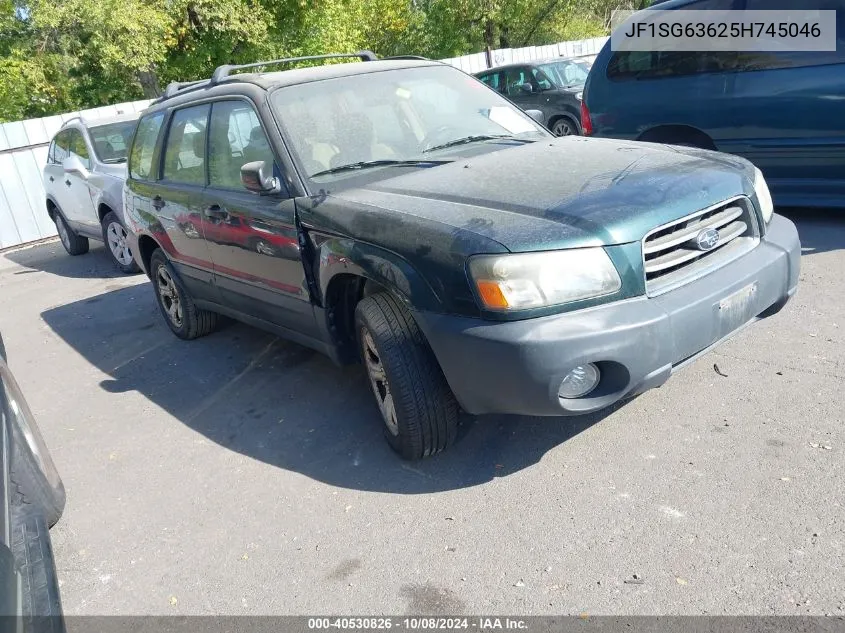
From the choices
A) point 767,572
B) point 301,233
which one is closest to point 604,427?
point 767,572

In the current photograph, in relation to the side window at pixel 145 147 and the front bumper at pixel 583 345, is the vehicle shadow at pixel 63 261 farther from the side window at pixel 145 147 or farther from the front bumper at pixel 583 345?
the front bumper at pixel 583 345

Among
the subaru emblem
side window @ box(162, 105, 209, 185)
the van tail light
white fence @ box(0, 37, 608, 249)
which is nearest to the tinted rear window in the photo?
the van tail light

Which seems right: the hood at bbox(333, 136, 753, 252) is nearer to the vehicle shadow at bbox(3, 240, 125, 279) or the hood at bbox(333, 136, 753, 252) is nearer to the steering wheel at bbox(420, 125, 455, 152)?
the steering wheel at bbox(420, 125, 455, 152)

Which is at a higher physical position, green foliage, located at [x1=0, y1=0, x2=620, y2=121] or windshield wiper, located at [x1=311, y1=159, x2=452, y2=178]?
green foliage, located at [x1=0, y1=0, x2=620, y2=121]

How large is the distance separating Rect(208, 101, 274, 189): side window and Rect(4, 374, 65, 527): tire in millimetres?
1686

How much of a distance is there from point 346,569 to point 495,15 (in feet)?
92.2

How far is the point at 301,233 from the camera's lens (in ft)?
12.6

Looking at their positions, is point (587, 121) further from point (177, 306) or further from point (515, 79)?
point (515, 79)

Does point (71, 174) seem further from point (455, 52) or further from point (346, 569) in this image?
point (455, 52)

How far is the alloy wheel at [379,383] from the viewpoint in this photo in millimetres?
3571

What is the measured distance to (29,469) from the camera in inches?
113

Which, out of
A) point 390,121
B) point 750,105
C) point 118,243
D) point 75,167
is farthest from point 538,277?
point 75,167

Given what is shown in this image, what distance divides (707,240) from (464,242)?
1.07 metres

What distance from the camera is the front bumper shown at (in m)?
2.85
